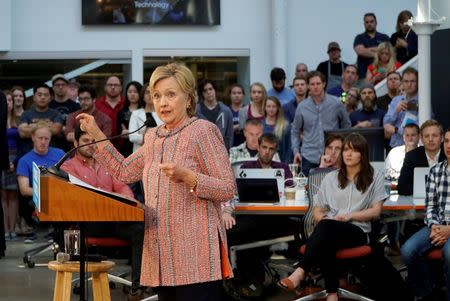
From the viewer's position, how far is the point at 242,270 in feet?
31.8

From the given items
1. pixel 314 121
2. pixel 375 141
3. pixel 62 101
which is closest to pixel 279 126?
pixel 314 121

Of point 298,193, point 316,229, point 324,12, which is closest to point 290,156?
point 298,193

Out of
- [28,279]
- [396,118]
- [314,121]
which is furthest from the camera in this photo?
[396,118]

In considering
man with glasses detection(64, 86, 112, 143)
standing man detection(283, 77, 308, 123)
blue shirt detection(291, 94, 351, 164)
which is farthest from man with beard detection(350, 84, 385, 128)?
man with glasses detection(64, 86, 112, 143)

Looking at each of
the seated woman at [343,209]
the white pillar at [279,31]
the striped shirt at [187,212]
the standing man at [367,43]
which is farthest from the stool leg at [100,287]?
the white pillar at [279,31]

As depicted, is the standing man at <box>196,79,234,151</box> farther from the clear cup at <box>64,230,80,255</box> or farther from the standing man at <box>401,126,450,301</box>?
the clear cup at <box>64,230,80,255</box>

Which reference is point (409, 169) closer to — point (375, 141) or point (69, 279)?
point (375, 141)

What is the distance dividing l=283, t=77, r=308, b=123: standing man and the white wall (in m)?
3.96

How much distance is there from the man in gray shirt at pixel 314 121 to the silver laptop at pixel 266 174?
11.4ft

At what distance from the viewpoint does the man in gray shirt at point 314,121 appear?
13211 millimetres

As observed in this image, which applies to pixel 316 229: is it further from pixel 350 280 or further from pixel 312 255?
pixel 350 280

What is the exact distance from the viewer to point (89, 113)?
13.1 meters

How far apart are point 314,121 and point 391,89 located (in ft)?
5.98

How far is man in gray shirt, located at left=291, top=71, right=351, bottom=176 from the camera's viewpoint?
13.2 m
